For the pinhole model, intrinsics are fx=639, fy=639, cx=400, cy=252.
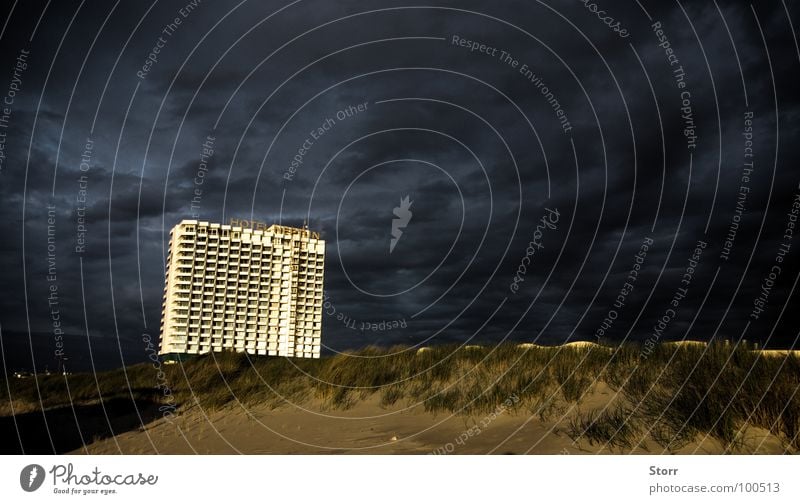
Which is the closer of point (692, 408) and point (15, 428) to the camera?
point (692, 408)

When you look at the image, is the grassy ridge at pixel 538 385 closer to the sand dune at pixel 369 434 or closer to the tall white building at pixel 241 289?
the sand dune at pixel 369 434

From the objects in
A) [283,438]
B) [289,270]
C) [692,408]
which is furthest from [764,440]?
[289,270]
